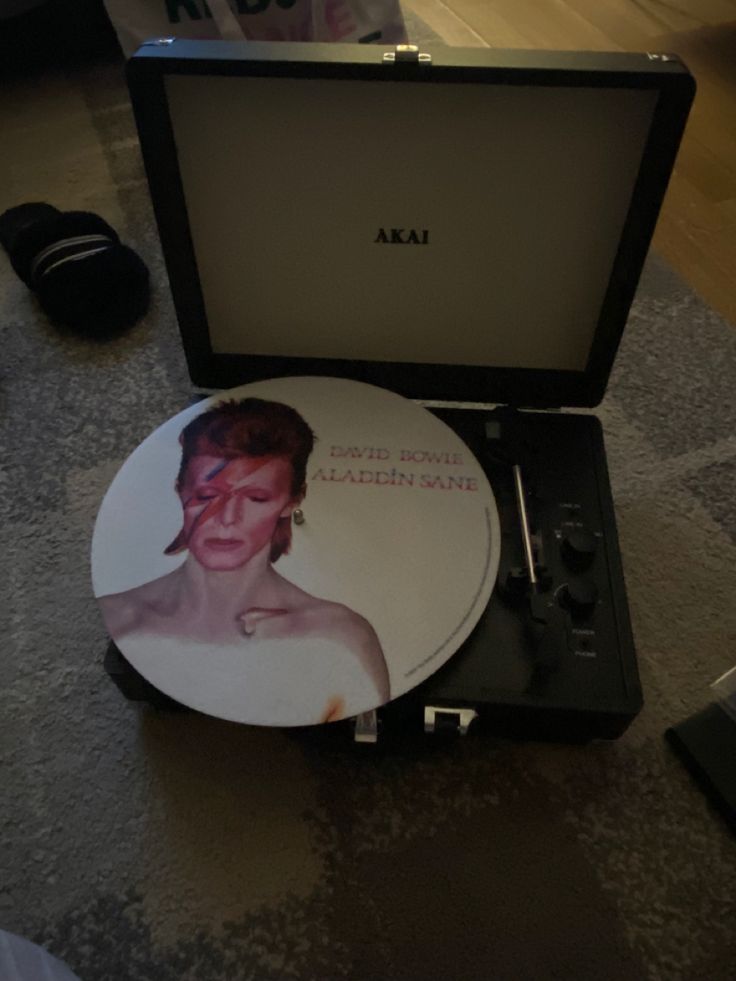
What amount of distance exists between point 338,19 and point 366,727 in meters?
0.96

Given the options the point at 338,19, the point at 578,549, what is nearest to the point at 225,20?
the point at 338,19

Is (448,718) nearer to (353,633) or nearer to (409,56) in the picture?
(353,633)

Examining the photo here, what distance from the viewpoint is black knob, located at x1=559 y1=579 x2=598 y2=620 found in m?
0.65

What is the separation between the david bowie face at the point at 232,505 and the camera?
2.15ft

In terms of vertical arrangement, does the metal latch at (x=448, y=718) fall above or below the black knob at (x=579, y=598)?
below

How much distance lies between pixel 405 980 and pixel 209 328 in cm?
57

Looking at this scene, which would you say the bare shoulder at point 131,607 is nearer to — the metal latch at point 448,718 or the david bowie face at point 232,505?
the david bowie face at point 232,505

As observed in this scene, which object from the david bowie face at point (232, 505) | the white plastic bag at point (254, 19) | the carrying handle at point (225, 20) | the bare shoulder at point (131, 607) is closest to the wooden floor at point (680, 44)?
the white plastic bag at point (254, 19)

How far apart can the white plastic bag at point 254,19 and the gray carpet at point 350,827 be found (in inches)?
25.5

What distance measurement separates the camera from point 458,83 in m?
0.58

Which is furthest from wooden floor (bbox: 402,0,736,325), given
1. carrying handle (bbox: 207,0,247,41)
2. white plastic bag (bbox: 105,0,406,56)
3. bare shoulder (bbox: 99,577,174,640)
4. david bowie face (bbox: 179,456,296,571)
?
bare shoulder (bbox: 99,577,174,640)

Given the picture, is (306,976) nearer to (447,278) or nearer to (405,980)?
(405,980)

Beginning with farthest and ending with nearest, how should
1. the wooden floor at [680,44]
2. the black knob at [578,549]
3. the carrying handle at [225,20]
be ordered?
the wooden floor at [680,44], the carrying handle at [225,20], the black knob at [578,549]

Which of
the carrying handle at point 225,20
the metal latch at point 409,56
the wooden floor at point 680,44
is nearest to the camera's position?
the metal latch at point 409,56
